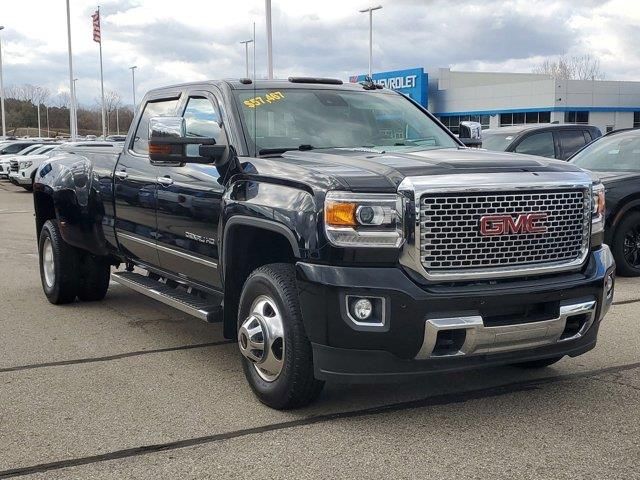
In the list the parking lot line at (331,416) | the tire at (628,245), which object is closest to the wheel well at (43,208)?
the parking lot line at (331,416)

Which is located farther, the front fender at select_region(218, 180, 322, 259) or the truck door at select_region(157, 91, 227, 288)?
the truck door at select_region(157, 91, 227, 288)

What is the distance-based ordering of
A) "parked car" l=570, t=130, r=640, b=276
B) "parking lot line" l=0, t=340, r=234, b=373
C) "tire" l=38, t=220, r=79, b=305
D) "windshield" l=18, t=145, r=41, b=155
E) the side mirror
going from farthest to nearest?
"windshield" l=18, t=145, r=41, b=155 → "parked car" l=570, t=130, r=640, b=276 → "tire" l=38, t=220, r=79, b=305 → "parking lot line" l=0, t=340, r=234, b=373 → the side mirror

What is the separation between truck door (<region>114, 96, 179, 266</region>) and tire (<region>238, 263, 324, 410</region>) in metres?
1.60

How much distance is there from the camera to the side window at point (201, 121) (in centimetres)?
527

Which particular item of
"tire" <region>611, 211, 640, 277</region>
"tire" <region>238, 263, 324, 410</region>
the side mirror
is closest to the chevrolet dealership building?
"tire" <region>611, 211, 640, 277</region>

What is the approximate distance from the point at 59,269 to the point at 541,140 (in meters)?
8.29

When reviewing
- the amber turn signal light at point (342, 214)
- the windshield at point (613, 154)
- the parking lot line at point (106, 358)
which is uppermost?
the windshield at point (613, 154)

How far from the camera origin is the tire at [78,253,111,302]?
25.1 feet

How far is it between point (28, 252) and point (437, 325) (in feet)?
30.5

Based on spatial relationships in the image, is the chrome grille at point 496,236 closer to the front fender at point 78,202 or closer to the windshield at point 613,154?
the front fender at point 78,202

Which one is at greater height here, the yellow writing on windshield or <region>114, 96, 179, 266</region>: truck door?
the yellow writing on windshield

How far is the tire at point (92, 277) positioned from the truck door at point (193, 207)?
2.06m

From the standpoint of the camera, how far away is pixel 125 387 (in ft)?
16.4

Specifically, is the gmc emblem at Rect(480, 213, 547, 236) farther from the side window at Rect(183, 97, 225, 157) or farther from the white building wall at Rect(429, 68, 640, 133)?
the white building wall at Rect(429, 68, 640, 133)
